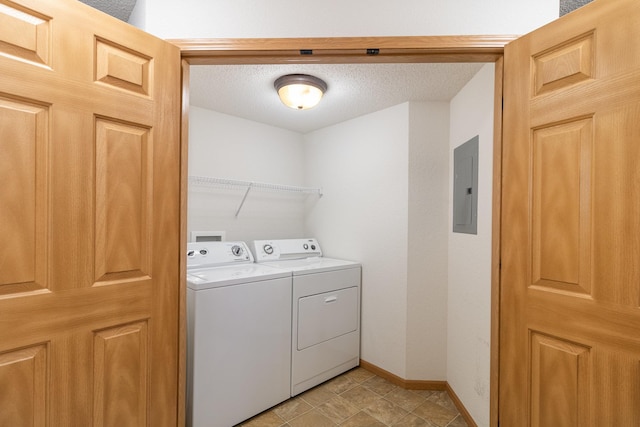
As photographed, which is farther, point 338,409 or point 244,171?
point 244,171

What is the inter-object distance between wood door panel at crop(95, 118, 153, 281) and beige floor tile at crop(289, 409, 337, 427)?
149 centimetres

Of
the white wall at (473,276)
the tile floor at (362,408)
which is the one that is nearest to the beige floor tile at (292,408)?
the tile floor at (362,408)

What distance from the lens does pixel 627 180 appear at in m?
0.90

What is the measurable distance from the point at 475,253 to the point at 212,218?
7.06 feet

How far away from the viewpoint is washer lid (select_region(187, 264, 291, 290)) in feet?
5.75

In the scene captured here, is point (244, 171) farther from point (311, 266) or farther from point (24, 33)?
point (24, 33)

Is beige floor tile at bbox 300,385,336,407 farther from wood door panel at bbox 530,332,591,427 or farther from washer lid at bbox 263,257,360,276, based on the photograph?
wood door panel at bbox 530,332,591,427

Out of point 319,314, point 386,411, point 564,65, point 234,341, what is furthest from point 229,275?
point 564,65

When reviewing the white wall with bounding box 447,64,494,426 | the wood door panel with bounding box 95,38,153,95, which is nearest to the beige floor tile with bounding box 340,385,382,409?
the white wall with bounding box 447,64,494,426

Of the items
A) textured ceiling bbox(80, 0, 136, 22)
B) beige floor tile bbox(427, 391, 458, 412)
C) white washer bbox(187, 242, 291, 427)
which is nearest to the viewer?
textured ceiling bbox(80, 0, 136, 22)

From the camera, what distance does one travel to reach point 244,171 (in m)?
2.89

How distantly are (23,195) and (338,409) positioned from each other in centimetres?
213

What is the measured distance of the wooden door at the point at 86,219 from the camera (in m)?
0.88

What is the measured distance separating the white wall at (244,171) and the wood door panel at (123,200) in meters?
1.46
